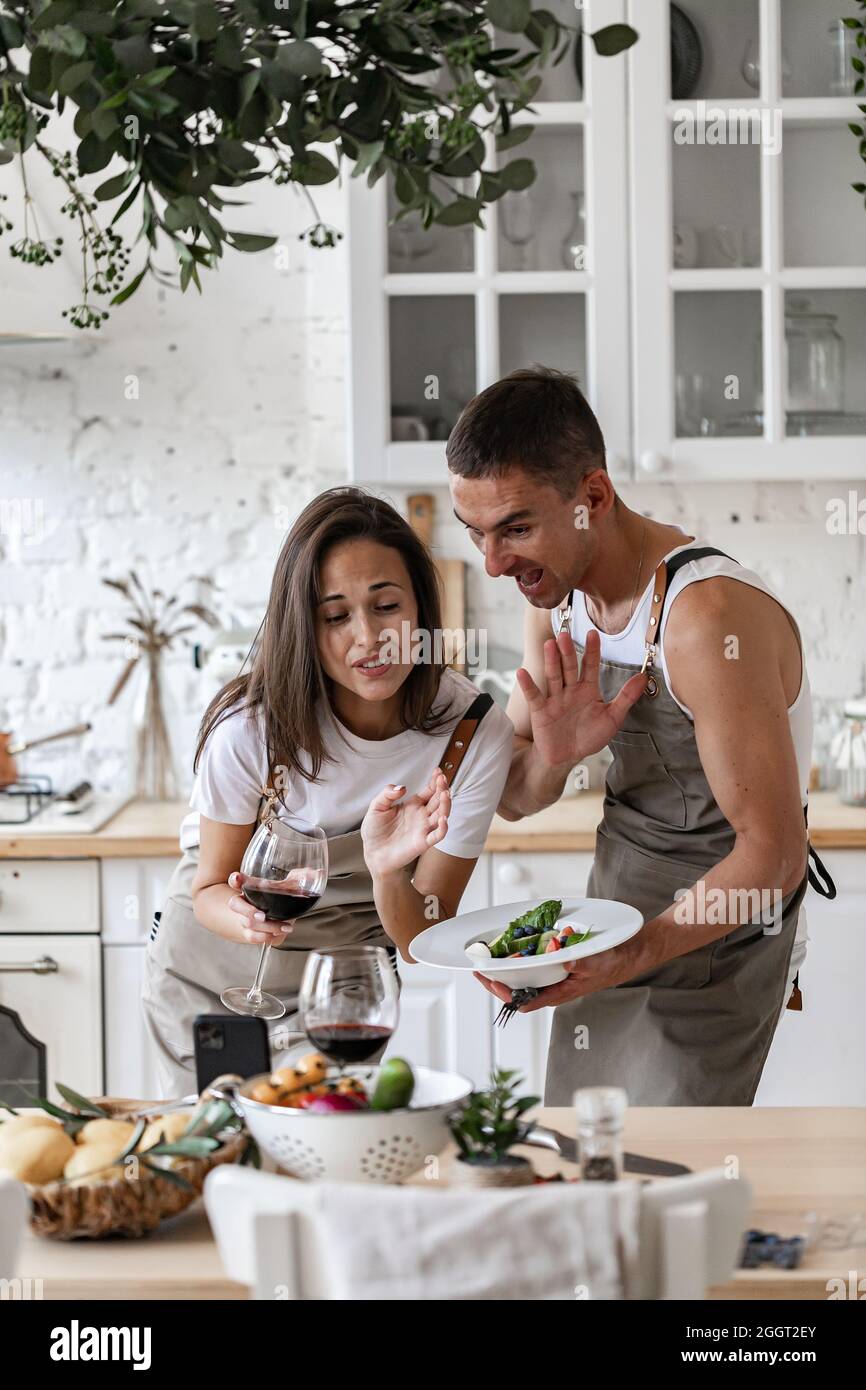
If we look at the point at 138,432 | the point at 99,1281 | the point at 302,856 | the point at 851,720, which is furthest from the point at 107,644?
the point at 99,1281

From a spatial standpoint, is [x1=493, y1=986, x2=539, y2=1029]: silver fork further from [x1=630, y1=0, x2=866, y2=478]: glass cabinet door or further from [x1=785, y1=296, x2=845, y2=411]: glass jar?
[x1=785, y1=296, x2=845, y2=411]: glass jar

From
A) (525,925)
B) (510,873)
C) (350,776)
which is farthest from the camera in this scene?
(510,873)

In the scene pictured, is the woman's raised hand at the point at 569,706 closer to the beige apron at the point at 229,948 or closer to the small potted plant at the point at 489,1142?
the beige apron at the point at 229,948

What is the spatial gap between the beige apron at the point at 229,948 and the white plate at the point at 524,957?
0.26 meters

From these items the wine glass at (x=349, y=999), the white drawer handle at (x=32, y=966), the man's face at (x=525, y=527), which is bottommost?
the white drawer handle at (x=32, y=966)

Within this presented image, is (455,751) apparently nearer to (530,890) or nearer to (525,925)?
(525,925)

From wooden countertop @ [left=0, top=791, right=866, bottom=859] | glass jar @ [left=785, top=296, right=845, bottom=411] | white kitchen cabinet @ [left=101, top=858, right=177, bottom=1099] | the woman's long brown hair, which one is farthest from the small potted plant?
glass jar @ [left=785, top=296, right=845, bottom=411]

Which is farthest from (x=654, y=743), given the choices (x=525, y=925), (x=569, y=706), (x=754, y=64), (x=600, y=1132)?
(x=754, y=64)

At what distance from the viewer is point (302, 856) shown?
1.52 meters

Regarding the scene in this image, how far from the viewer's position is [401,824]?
5.81 ft

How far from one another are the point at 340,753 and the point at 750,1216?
35.0 inches

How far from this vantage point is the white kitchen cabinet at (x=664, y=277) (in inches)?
115

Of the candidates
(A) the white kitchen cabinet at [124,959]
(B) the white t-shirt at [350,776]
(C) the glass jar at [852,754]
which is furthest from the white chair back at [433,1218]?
(C) the glass jar at [852,754]

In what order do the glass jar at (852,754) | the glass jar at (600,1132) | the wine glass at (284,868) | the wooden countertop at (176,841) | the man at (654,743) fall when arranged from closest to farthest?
the glass jar at (600,1132), the wine glass at (284,868), the man at (654,743), the wooden countertop at (176,841), the glass jar at (852,754)
